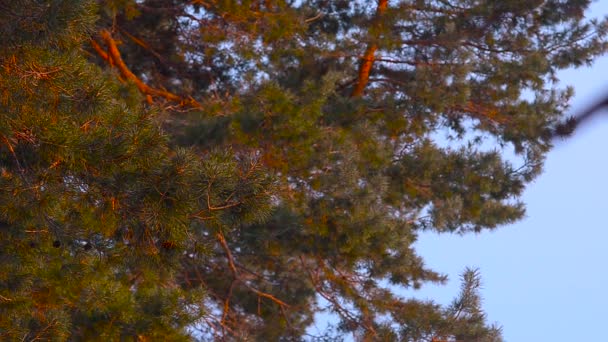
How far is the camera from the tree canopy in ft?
13.4

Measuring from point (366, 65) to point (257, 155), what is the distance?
2322 millimetres

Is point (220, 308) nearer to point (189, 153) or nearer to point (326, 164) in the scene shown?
point (326, 164)

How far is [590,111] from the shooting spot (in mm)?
1127

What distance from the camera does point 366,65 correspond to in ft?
28.1

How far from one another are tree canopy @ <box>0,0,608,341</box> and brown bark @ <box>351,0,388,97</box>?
0.09 feet

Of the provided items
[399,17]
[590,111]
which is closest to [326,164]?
[399,17]

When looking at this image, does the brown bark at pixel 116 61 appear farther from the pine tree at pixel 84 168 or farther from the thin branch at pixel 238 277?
the pine tree at pixel 84 168

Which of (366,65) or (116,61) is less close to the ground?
(366,65)

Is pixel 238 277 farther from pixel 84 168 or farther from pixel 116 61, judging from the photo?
pixel 84 168

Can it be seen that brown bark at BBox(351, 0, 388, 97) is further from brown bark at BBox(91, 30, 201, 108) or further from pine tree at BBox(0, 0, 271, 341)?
pine tree at BBox(0, 0, 271, 341)

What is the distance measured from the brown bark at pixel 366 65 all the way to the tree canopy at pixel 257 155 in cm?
3

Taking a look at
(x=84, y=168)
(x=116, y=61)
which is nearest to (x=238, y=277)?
(x=116, y=61)

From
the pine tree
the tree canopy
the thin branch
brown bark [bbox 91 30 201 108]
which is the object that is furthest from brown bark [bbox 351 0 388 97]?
the pine tree

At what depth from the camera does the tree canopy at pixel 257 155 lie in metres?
4.08
